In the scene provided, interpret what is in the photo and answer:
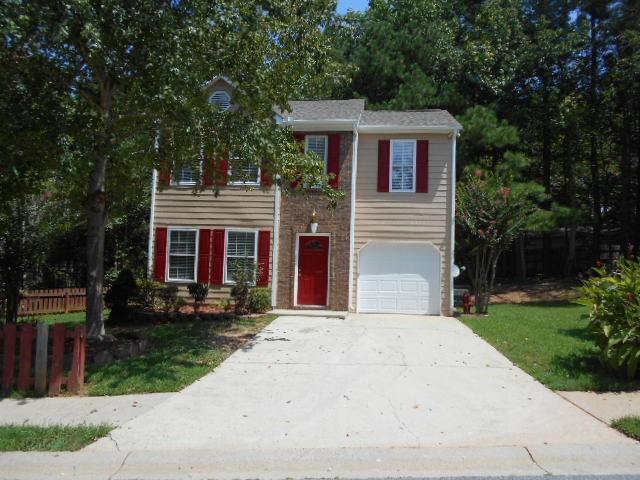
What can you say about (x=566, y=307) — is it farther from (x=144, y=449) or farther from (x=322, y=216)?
(x=144, y=449)

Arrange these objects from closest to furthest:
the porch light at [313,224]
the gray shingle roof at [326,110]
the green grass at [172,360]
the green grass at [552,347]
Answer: the green grass at [172,360], the green grass at [552,347], the porch light at [313,224], the gray shingle roof at [326,110]

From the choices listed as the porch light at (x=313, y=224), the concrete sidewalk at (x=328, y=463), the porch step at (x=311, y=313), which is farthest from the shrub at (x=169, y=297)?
the concrete sidewalk at (x=328, y=463)

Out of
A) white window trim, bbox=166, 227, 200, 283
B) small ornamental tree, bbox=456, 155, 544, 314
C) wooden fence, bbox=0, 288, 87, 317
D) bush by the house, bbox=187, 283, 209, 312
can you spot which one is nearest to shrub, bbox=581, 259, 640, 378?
small ornamental tree, bbox=456, 155, 544, 314

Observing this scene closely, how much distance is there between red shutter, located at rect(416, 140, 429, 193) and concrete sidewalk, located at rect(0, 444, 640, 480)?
37.1ft

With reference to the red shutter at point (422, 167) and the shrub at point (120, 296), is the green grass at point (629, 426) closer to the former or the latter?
the red shutter at point (422, 167)

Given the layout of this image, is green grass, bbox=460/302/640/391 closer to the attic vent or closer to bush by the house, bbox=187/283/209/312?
bush by the house, bbox=187/283/209/312

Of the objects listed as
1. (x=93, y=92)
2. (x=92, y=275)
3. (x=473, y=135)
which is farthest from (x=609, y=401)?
(x=473, y=135)

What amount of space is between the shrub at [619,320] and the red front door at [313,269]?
861 centimetres

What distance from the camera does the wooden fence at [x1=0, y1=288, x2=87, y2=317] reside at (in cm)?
1675

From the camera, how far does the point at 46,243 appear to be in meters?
12.0

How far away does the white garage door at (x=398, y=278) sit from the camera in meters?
16.3

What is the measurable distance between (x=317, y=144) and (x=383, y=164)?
2.02m

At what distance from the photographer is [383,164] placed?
1655 centimetres

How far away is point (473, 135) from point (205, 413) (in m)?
17.4
